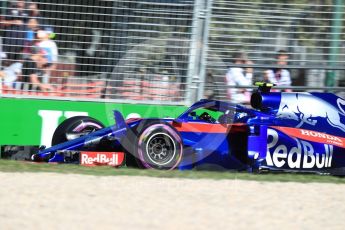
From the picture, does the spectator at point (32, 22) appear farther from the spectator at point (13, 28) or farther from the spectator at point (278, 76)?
the spectator at point (278, 76)

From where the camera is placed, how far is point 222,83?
9844mm

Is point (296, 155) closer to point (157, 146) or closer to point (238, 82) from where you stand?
point (157, 146)

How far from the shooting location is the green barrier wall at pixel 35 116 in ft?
29.8

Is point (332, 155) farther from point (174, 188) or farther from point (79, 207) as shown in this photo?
point (79, 207)

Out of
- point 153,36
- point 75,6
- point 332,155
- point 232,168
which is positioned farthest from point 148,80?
point 332,155

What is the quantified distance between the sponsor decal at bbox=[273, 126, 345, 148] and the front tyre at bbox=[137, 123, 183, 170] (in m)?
1.30

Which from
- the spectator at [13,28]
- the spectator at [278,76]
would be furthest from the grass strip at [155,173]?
the spectator at [278,76]

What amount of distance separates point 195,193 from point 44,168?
205cm

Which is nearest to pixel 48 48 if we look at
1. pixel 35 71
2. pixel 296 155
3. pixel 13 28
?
pixel 35 71

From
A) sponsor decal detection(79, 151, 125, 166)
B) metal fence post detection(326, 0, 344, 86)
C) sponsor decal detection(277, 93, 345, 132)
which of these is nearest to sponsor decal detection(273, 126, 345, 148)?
sponsor decal detection(277, 93, 345, 132)

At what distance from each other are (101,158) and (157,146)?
0.71 metres

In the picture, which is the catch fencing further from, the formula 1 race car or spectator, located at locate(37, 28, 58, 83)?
the formula 1 race car

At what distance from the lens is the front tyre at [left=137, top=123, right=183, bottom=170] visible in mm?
7145

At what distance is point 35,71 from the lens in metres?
9.30
